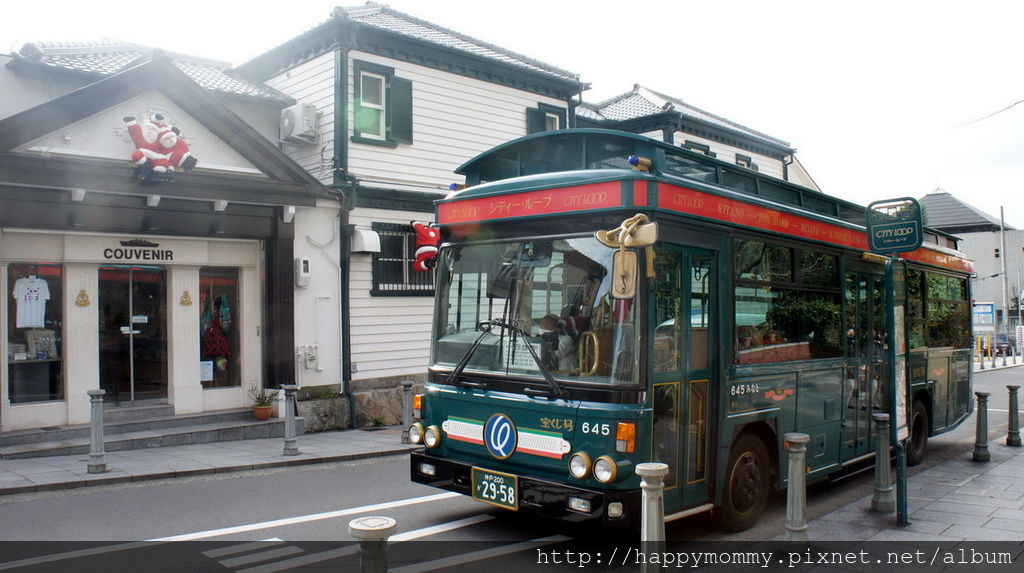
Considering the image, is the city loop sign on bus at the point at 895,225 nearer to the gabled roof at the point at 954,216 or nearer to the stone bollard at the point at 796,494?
the stone bollard at the point at 796,494

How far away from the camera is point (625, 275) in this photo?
5.39 meters

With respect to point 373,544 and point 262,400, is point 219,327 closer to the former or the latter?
point 262,400

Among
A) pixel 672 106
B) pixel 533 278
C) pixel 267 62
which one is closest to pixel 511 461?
pixel 533 278

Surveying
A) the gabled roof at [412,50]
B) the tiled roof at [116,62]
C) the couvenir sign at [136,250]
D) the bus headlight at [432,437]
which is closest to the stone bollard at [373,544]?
the bus headlight at [432,437]

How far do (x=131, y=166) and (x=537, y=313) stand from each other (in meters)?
8.10

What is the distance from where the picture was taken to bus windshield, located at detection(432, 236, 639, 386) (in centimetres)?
575

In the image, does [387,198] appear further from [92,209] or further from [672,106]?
[672,106]

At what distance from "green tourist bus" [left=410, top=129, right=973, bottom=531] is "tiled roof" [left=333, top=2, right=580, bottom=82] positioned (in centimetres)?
891

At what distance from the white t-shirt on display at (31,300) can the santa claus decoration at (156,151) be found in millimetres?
2100

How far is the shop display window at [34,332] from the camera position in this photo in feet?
36.1

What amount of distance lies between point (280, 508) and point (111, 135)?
21.8 feet

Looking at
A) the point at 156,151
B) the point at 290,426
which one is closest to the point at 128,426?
the point at 290,426

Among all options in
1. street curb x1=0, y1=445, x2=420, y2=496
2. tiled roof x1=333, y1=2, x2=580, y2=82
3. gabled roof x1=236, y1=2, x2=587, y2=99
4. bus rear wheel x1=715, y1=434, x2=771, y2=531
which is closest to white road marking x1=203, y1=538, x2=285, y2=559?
street curb x1=0, y1=445, x2=420, y2=496

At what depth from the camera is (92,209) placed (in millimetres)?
11258
